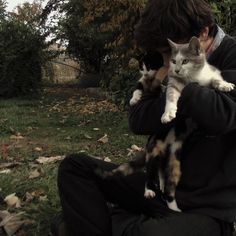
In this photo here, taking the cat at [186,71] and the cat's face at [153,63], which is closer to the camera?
the cat at [186,71]

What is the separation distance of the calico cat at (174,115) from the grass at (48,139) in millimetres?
1193

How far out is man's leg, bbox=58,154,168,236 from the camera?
10.1 ft

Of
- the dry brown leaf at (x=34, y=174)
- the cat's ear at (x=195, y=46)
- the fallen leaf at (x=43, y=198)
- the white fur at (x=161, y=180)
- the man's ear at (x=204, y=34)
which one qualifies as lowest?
the fallen leaf at (x=43, y=198)

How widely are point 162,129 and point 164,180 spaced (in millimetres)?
264

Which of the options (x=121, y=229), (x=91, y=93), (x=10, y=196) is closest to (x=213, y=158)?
(x=121, y=229)

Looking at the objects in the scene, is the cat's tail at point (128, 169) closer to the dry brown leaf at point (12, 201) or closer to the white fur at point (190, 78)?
the white fur at point (190, 78)

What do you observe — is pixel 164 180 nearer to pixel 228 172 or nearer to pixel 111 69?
pixel 228 172

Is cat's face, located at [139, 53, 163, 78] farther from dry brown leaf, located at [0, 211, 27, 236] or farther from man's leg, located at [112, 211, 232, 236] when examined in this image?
dry brown leaf, located at [0, 211, 27, 236]

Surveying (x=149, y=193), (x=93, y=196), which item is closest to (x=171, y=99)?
(x=149, y=193)

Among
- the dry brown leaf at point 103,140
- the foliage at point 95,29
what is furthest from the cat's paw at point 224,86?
the foliage at point 95,29

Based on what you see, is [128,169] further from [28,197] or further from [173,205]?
[28,197]

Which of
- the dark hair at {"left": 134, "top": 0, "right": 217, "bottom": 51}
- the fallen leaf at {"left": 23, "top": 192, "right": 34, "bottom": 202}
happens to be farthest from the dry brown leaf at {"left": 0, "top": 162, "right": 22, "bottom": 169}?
the dark hair at {"left": 134, "top": 0, "right": 217, "bottom": 51}

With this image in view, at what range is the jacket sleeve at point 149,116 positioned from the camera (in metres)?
2.93

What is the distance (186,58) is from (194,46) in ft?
0.24
